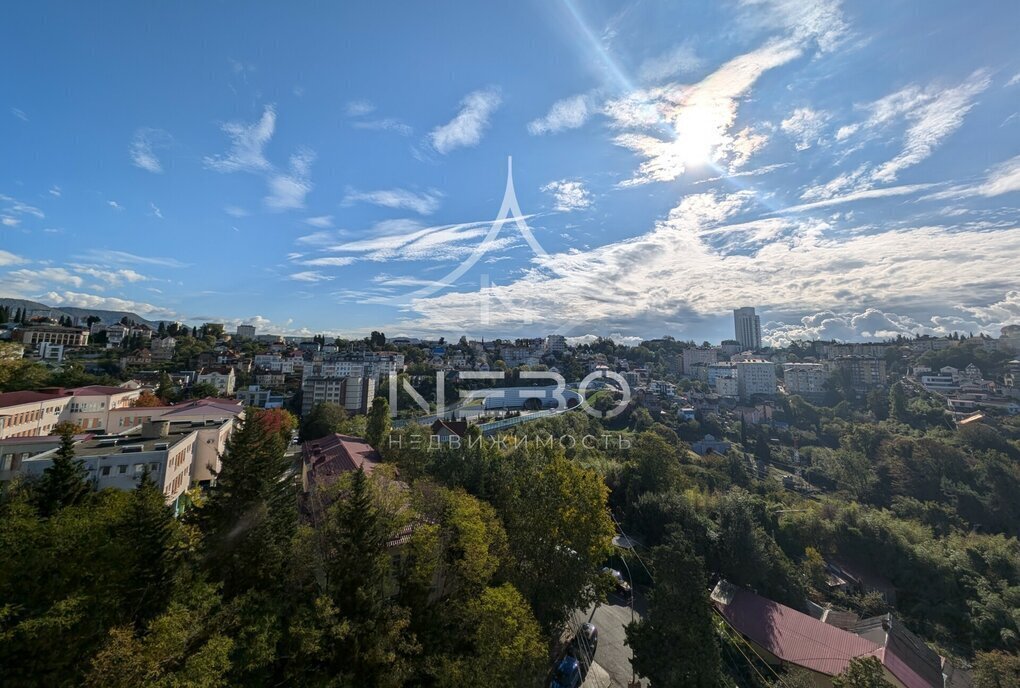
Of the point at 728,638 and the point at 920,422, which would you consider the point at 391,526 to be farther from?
the point at 920,422

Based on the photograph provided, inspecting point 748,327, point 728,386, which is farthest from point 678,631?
point 748,327

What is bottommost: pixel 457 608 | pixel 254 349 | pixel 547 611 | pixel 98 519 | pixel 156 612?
pixel 547 611

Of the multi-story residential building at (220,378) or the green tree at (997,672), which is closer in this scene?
the green tree at (997,672)

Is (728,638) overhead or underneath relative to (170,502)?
underneath

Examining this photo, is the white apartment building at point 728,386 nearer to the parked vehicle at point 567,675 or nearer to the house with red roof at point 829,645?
the house with red roof at point 829,645

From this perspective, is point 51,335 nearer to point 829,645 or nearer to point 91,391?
point 91,391

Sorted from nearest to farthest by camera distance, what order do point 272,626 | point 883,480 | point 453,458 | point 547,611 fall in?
point 272,626, point 547,611, point 453,458, point 883,480

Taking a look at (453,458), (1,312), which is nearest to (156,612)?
(453,458)

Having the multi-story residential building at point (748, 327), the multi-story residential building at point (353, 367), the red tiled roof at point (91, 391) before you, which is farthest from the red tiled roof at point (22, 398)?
the multi-story residential building at point (748, 327)
